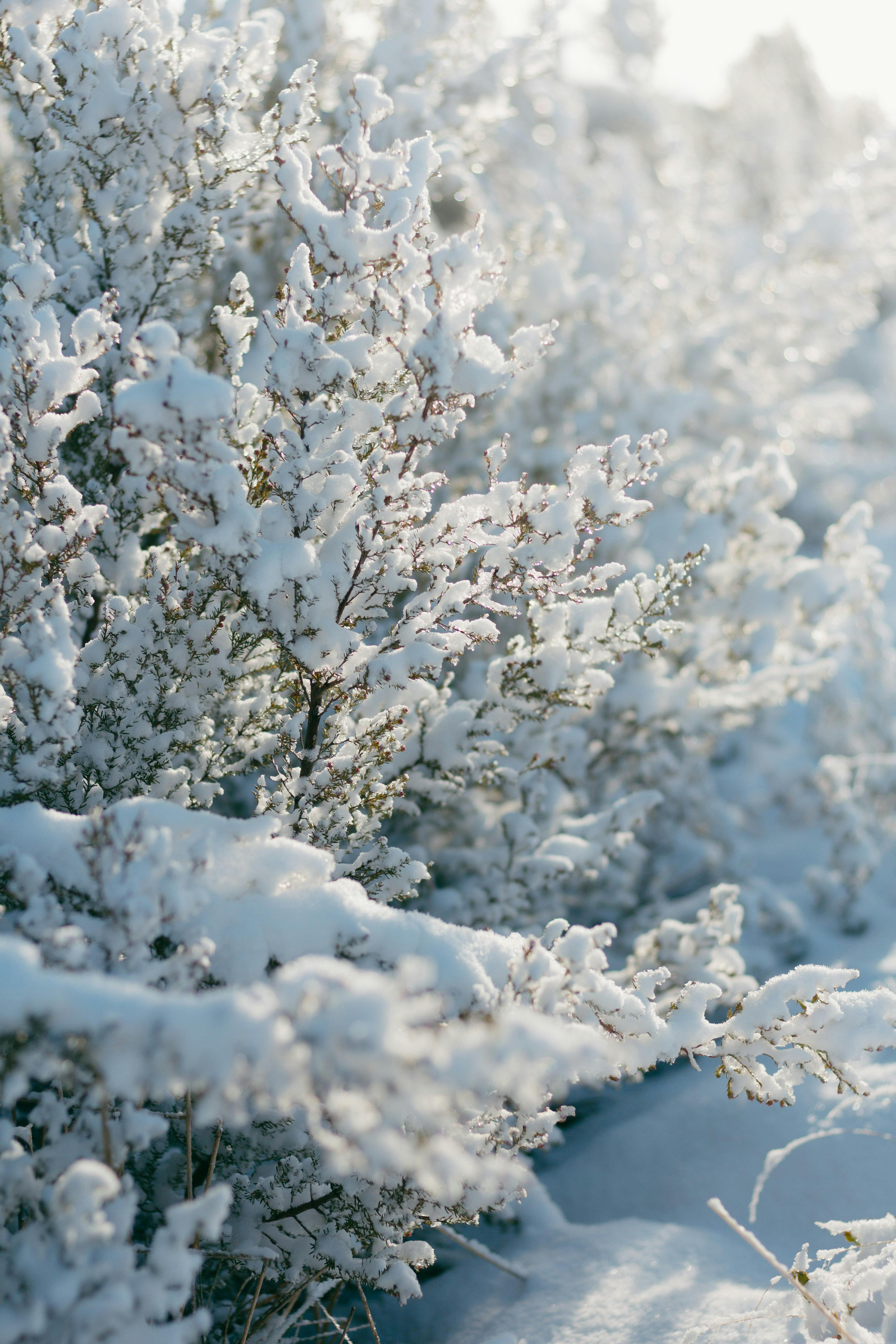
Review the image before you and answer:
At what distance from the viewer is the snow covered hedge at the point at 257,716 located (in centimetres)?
93

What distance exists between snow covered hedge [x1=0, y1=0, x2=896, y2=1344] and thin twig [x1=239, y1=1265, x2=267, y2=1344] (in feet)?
0.08

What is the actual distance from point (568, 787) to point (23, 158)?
3.51 meters

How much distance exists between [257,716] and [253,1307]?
44.4 inches

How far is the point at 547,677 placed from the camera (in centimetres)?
192

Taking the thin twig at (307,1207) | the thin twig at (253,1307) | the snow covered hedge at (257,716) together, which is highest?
the snow covered hedge at (257,716)

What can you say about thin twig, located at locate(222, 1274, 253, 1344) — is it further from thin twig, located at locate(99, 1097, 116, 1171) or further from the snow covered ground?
thin twig, located at locate(99, 1097, 116, 1171)

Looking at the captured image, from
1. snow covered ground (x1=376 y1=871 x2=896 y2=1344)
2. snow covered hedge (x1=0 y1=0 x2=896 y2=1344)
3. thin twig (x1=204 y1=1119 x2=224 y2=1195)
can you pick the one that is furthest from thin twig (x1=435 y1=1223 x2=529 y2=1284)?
thin twig (x1=204 y1=1119 x2=224 y2=1195)

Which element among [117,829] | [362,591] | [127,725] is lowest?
[127,725]

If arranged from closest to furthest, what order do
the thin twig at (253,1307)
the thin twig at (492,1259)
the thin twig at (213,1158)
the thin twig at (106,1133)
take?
1. the thin twig at (106,1133)
2. the thin twig at (213,1158)
3. the thin twig at (253,1307)
4. the thin twig at (492,1259)

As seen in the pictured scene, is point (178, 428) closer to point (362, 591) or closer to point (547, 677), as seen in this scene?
point (362, 591)

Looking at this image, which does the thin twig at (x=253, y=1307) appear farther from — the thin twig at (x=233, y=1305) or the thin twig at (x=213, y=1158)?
the thin twig at (x=213, y=1158)

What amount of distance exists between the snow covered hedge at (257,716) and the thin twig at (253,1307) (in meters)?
0.03

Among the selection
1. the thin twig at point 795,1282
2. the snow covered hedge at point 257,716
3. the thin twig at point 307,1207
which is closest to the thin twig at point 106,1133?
the snow covered hedge at point 257,716

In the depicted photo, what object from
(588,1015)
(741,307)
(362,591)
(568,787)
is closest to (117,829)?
(362,591)
